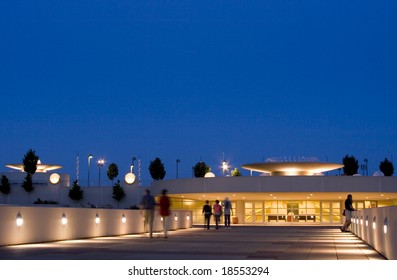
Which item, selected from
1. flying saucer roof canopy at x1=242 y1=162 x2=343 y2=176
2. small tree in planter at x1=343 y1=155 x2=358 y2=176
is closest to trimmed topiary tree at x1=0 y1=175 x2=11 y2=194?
flying saucer roof canopy at x1=242 y1=162 x2=343 y2=176

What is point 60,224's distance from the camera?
67.8 feet

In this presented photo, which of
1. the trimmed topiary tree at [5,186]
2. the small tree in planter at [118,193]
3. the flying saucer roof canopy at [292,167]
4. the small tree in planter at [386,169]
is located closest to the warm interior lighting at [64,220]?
the flying saucer roof canopy at [292,167]

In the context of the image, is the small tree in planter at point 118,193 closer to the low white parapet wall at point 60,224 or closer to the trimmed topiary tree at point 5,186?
the trimmed topiary tree at point 5,186

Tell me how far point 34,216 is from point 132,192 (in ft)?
172

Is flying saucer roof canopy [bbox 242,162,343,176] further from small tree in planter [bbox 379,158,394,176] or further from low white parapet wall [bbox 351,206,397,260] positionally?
low white parapet wall [bbox 351,206,397,260]

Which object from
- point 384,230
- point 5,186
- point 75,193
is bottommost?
point 384,230

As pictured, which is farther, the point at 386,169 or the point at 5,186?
the point at 386,169

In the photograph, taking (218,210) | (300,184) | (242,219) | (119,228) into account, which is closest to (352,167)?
(242,219)

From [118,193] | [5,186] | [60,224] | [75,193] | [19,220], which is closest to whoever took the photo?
[19,220]

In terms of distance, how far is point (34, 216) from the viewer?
19.0 metres

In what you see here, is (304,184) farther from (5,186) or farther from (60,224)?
(60,224)

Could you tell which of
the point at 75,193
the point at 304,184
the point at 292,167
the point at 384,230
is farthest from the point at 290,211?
the point at 384,230

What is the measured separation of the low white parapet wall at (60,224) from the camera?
1745 cm
